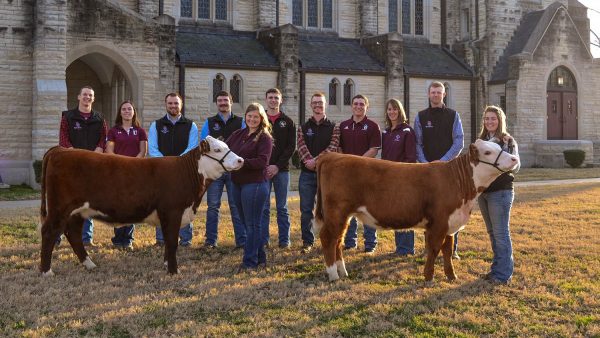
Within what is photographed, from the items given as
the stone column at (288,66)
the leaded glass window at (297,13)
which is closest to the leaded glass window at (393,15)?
the leaded glass window at (297,13)

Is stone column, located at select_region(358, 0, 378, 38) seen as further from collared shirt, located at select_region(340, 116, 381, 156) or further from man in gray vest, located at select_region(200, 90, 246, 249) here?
collared shirt, located at select_region(340, 116, 381, 156)

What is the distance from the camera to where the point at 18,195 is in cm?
1814

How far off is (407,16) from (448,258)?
26072mm

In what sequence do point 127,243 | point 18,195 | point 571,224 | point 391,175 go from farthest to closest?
point 18,195, point 571,224, point 127,243, point 391,175

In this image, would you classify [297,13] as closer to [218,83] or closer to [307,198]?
[218,83]

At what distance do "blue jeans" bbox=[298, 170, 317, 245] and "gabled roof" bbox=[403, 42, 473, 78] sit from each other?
65.7ft

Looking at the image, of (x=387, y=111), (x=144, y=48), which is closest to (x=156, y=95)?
(x=144, y=48)

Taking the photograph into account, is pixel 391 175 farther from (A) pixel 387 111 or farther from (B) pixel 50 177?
(B) pixel 50 177

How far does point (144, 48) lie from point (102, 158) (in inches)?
559

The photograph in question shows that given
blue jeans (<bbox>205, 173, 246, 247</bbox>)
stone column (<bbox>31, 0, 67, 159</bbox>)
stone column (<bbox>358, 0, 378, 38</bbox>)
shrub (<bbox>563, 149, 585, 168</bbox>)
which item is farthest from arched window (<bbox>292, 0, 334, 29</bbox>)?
blue jeans (<bbox>205, 173, 246, 247</bbox>)

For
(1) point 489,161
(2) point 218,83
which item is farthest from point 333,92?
(1) point 489,161

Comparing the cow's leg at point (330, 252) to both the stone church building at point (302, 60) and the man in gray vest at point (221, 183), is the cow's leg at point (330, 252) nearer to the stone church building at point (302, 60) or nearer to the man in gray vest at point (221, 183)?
the man in gray vest at point (221, 183)

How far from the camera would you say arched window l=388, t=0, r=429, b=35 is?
3170 centimetres

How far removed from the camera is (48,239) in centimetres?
786
